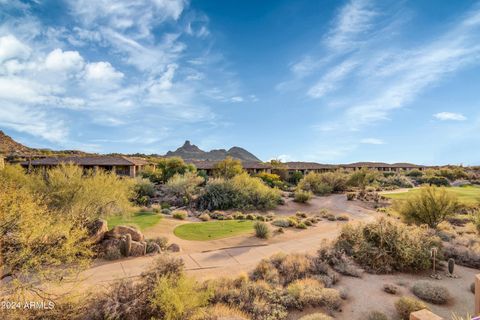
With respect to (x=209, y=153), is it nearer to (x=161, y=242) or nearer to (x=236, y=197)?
(x=236, y=197)

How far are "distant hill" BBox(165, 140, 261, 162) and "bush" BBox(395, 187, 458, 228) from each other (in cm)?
8771

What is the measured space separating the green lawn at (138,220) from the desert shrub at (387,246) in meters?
11.3

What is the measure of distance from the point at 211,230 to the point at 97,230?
648 cm

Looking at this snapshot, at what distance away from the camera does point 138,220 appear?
59.7 ft

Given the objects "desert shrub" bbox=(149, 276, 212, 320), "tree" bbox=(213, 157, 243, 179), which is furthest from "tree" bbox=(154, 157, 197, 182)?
"desert shrub" bbox=(149, 276, 212, 320)

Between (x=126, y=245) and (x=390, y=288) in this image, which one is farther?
(x=126, y=245)

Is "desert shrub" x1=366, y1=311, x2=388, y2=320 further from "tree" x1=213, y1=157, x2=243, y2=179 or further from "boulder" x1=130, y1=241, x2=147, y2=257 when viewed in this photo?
"tree" x1=213, y1=157, x2=243, y2=179

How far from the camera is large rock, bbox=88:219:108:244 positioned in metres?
11.7

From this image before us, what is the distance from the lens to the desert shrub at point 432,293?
8.12 metres

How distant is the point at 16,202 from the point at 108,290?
10.3 ft

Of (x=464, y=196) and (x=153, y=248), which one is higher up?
(x=464, y=196)

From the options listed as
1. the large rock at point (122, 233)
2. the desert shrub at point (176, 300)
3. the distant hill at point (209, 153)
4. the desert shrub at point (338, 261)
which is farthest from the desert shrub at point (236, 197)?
the distant hill at point (209, 153)

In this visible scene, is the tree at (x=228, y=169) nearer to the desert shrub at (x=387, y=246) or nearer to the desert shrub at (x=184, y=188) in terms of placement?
the desert shrub at (x=184, y=188)

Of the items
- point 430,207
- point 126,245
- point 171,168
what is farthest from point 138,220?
point 171,168
